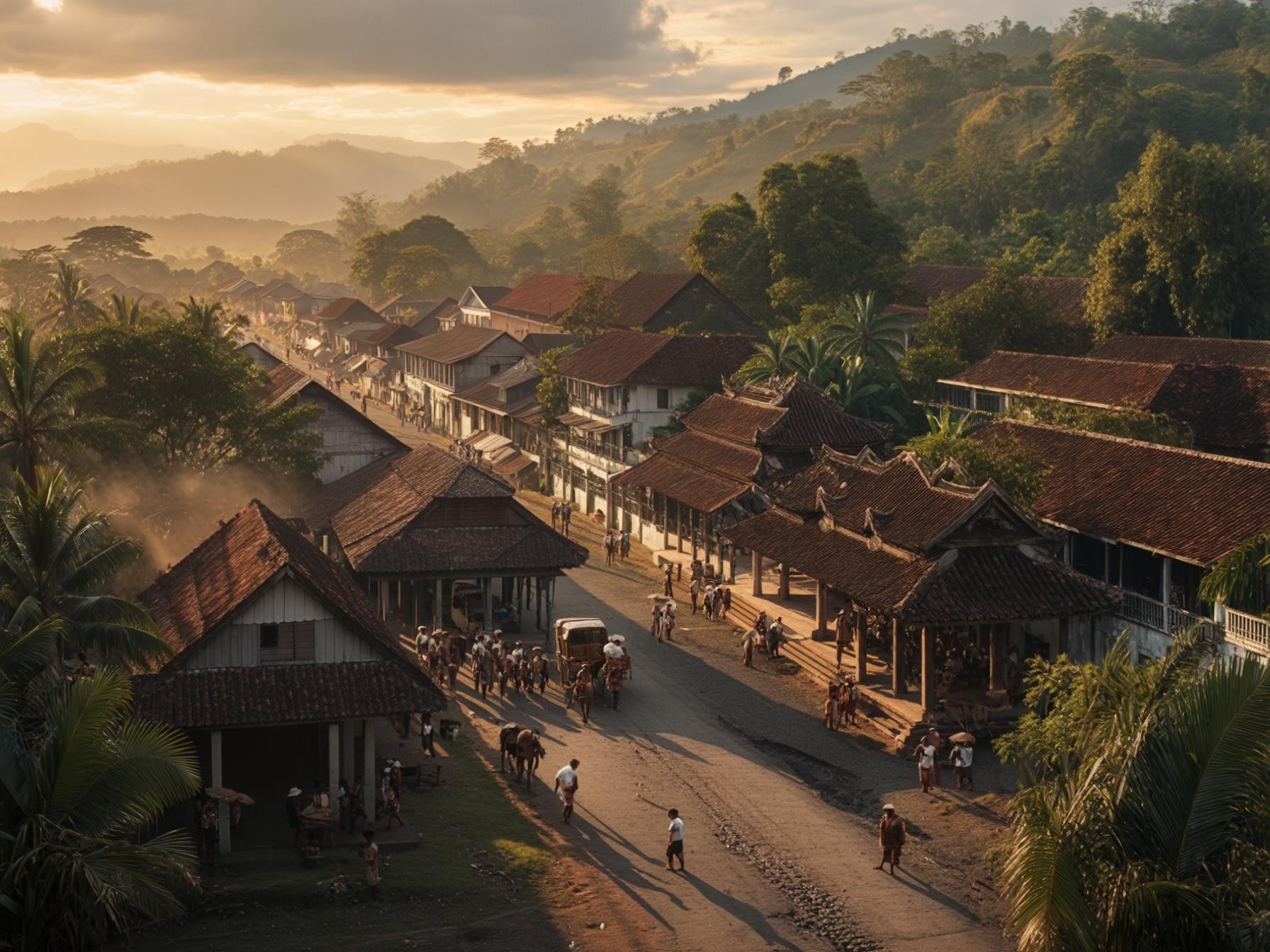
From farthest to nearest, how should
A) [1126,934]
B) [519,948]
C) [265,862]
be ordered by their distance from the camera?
[265,862]
[519,948]
[1126,934]

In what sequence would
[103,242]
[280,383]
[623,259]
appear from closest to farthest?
[280,383], [623,259], [103,242]

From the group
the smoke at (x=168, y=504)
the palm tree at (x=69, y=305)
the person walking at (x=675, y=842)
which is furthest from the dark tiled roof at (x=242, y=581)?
the palm tree at (x=69, y=305)

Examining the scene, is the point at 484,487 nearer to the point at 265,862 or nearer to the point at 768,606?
the point at 768,606

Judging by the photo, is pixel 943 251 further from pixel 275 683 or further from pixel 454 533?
pixel 275 683

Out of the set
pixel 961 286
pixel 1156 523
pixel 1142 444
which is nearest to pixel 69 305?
pixel 961 286

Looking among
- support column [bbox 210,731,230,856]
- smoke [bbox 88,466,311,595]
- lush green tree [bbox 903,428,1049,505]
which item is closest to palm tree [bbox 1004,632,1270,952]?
support column [bbox 210,731,230,856]

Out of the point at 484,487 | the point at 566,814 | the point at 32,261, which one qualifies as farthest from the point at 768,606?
the point at 32,261

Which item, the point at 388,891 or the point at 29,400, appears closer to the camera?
the point at 388,891
